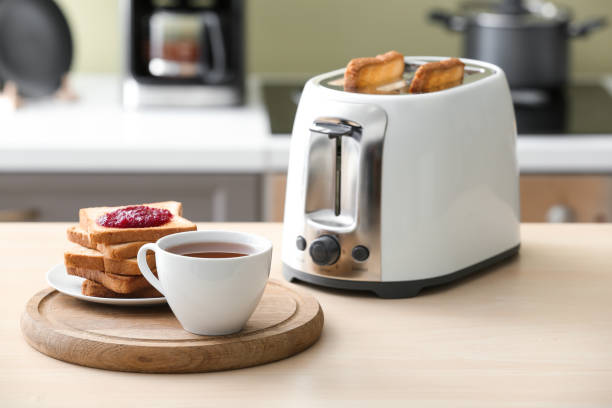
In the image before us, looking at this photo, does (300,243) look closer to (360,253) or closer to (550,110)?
(360,253)

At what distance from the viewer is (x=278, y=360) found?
0.88m

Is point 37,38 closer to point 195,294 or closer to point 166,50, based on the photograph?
point 166,50

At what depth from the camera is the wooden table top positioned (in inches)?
31.4

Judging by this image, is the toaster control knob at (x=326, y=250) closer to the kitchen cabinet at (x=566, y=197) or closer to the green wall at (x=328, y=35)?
the kitchen cabinet at (x=566, y=197)

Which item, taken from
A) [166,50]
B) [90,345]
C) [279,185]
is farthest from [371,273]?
[166,50]

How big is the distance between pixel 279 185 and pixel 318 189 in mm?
909

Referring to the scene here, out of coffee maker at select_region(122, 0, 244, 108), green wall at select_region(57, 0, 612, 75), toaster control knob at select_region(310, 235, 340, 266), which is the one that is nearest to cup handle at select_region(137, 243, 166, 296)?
toaster control knob at select_region(310, 235, 340, 266)

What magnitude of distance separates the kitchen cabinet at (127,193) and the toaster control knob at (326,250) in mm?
928

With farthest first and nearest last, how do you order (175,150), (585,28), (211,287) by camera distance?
(585,28) → (175,150) → (211,287)

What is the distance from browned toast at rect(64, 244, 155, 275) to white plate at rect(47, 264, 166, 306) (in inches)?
1.0

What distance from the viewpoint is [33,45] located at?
226 cm

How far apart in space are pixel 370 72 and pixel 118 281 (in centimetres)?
37

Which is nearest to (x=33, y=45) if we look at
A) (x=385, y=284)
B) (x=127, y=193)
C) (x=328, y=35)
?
(x=127, y=193)

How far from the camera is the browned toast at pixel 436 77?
1.08 metres
